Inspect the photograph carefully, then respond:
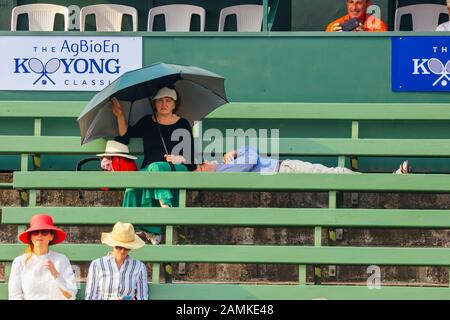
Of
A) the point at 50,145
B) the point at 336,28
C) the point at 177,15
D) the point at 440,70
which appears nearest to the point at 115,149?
the point at 50,145

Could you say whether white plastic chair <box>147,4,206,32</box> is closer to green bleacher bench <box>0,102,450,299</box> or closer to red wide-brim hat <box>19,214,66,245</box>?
green bleacher bench <box>0,102,450,299</box>

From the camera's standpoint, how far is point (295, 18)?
16.5m

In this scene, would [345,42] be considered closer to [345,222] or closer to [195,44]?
[195,44]

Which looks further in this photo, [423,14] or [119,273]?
[423,14]

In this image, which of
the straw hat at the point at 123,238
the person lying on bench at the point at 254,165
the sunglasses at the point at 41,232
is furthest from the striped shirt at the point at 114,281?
the person lying on bench at the point at 254,165

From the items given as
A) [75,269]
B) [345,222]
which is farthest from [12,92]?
[345,222]

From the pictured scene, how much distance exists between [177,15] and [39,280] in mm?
5000

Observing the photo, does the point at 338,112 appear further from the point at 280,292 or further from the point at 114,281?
A: the point at 114,281

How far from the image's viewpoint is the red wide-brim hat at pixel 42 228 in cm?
1198

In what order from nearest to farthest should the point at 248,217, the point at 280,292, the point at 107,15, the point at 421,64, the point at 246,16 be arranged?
the point at 280,292
the point at 248,217
the point at 421,64
the point at 107,15
the point at 246,16

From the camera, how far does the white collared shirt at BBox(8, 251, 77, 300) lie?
39.1 feet

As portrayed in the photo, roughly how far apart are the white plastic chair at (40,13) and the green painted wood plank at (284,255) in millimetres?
4026

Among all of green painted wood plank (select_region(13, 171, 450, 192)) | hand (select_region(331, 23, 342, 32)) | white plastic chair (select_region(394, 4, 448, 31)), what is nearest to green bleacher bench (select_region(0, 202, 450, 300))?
green painted wood plank (select_region(13, 171, 450, 192))

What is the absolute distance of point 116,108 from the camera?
43.0 feet
